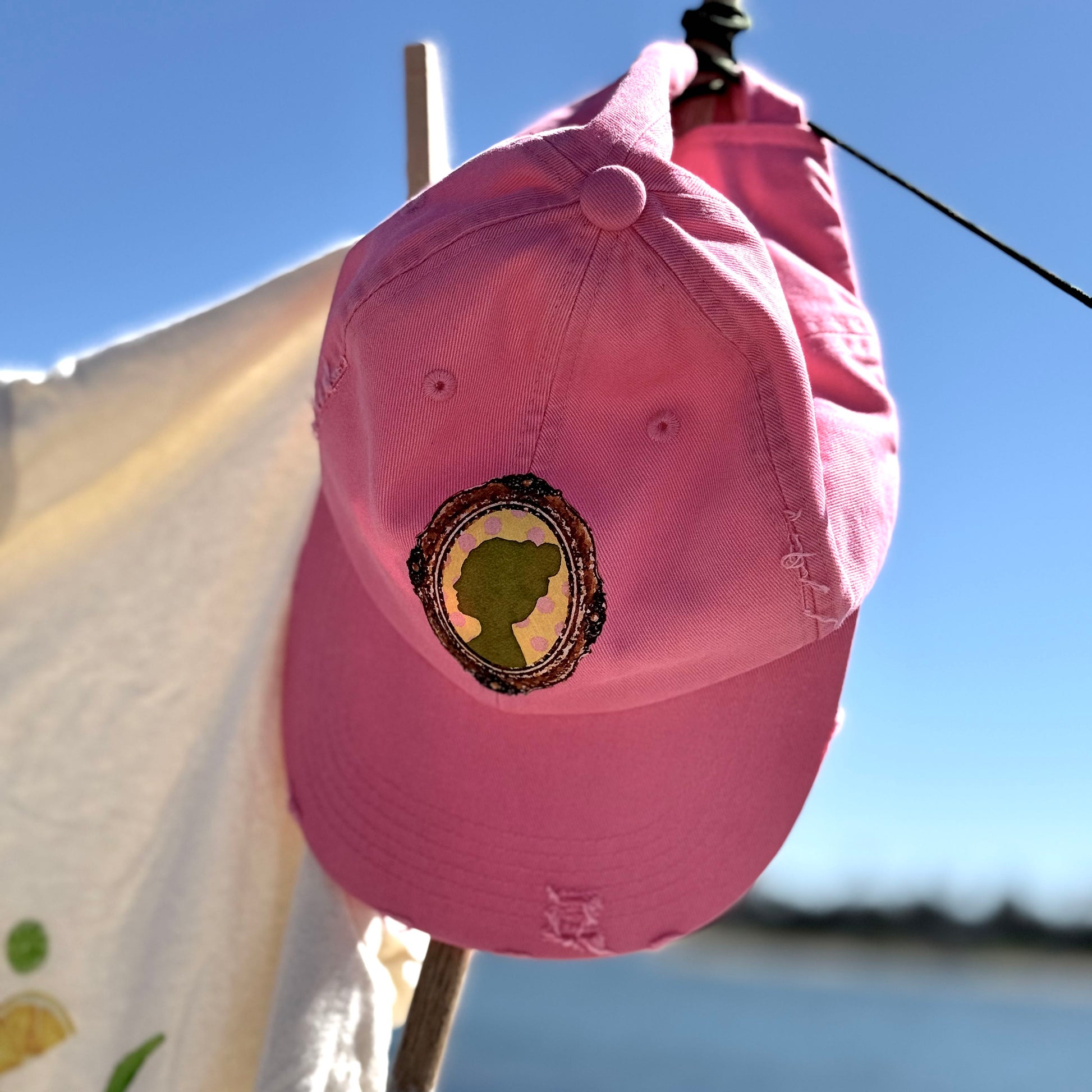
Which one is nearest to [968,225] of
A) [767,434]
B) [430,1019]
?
[767,434]

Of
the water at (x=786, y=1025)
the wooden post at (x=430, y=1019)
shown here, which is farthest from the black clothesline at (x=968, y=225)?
the water at (x=786, y=1025)

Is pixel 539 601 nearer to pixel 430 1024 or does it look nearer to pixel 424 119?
pixel 430 1024

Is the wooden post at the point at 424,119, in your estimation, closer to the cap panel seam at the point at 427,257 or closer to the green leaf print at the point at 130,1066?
the cap panel seam at the point at 427,257

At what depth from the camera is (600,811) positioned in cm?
71

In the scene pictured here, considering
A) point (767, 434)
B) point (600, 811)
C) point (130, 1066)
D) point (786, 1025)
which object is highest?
point (786, 1025)

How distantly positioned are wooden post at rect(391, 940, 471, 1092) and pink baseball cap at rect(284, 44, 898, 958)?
0.14ft

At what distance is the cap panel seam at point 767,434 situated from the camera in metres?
0.54

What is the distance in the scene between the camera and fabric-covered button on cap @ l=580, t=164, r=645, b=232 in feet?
1.75

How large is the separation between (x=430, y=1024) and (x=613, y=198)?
52cm

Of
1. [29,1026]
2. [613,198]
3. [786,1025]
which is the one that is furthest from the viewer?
[786,1025]

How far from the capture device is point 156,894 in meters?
0.84

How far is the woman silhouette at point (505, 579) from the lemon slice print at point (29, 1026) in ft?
1.57

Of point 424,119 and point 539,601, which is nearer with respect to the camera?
point 539,601

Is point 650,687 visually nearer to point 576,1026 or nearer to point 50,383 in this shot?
point 50,383
